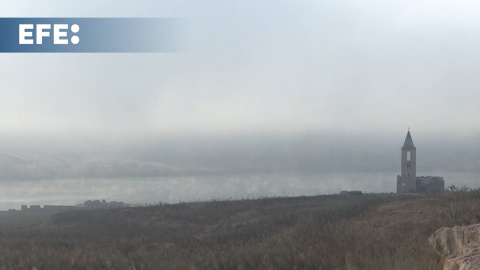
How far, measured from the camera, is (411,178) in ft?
197

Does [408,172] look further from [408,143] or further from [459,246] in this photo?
[459,246]

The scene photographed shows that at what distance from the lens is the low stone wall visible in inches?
249

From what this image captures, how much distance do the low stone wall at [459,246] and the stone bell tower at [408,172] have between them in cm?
5103

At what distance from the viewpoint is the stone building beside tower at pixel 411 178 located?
57531 millimetres

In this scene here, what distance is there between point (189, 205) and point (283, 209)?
861 cm

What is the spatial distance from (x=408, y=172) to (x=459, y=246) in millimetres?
54180

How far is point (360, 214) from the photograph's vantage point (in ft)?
67.9

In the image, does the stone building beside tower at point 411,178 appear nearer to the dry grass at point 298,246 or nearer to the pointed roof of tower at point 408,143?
the pointed roof of tower at point 408,143

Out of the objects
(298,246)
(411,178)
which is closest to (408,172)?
(411,178)

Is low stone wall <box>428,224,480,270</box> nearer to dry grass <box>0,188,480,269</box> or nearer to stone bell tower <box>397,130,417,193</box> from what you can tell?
dry grass <box>0,188,480,269</box>

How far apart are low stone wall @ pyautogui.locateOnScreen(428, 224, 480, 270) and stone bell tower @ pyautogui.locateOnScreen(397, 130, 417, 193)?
5103 centimetres

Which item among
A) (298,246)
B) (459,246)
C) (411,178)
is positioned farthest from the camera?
(411,178)

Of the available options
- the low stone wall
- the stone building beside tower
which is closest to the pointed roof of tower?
the stone building beside tower

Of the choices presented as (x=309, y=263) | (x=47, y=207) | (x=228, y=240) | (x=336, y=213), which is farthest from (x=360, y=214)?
(x=47, y=207)
